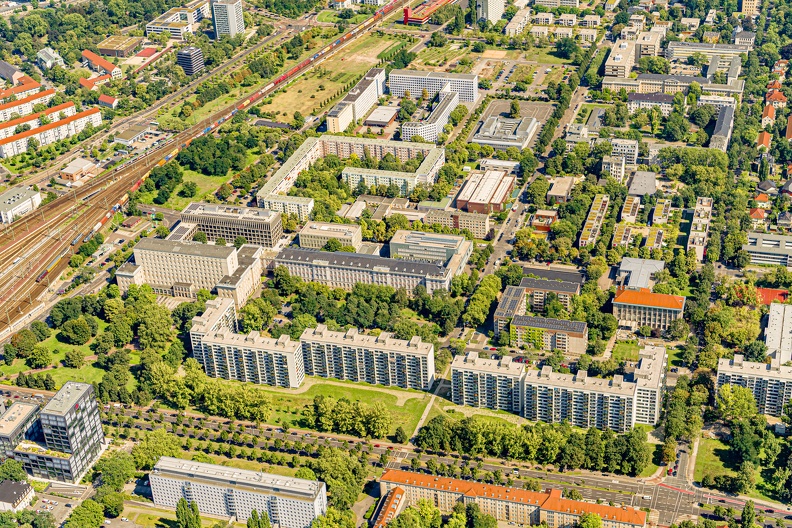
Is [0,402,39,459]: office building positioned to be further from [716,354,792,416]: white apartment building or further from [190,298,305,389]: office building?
[716,354,792,416]: white apartment building

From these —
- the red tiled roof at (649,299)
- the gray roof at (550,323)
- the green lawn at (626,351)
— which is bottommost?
the green lawn at (626,351)

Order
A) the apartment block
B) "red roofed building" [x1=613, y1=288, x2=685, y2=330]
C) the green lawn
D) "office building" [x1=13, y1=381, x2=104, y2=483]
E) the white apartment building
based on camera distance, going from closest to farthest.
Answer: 1. "office building" [x1=13, y1=381, x2=104, y2=483]
2. the white apartment building
3. the green lawn
4. the apartment block
5. "red roofed building" [x1=613, y1=288, x2=685, y2=330]

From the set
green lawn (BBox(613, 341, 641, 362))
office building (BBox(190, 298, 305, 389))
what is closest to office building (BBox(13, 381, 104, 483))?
office building (BBox(190, 298, 305, 389))

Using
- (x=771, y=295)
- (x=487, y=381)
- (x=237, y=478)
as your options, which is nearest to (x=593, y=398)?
(x=487, y=381)

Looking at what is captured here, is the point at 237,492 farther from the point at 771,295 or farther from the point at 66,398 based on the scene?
the point at 771,295

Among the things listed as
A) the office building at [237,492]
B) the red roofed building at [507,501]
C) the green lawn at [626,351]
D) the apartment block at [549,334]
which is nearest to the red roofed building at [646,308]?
the green lawn at [626,351]

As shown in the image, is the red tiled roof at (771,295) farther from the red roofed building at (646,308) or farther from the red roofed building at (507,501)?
the red roofed building at (507,501)
